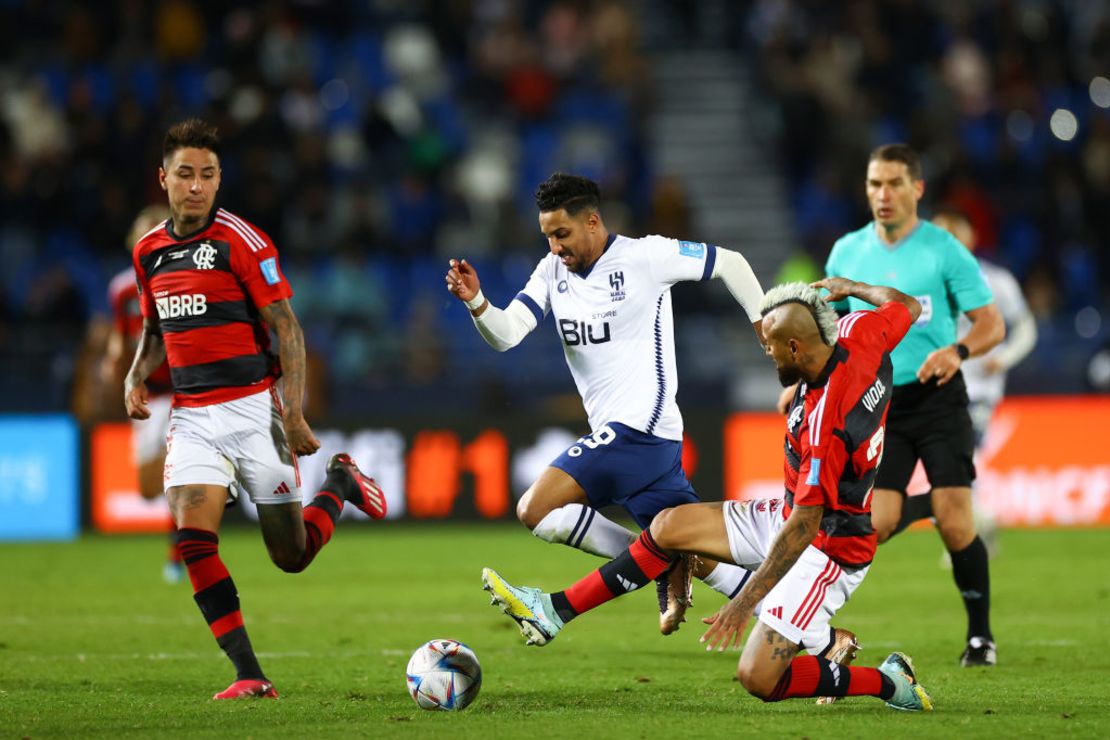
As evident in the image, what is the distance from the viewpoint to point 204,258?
716 cm

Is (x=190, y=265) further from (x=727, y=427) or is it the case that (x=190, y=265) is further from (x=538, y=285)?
(x=727, y=427)

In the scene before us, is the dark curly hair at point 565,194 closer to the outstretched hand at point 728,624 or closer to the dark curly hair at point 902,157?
the dark curly hair at point 902,157

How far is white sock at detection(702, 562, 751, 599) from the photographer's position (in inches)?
299

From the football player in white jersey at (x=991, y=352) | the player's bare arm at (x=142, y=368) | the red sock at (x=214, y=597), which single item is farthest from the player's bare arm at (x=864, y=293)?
→ the football player in white jersey at (x=991, y=352)

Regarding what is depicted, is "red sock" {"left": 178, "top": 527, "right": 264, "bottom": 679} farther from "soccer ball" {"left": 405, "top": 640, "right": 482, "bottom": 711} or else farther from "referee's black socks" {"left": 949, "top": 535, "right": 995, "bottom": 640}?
"referee's black socks" {"left": 949, "top": 535, "right": 995, "bottom": 640}

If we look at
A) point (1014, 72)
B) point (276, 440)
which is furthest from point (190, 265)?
point (1014, 72)

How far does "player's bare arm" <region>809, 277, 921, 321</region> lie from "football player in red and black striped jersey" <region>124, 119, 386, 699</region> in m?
2.25

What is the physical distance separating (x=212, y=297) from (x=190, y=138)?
2.23 ft

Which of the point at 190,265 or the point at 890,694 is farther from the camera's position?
the point at 190,265

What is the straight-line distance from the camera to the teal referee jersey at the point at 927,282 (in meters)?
8.45

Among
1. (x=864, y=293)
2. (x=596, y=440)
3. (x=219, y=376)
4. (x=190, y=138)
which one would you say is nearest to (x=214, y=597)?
(x=219, y=376)

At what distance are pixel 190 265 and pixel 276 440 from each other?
84 centimetres

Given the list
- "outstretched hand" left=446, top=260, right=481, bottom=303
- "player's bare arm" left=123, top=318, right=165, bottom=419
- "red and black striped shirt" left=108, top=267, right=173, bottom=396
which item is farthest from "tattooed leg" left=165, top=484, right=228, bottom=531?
"red and black striped shirt" left=108, top=267, right=173, bottom=396

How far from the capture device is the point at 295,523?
7.39 metres
